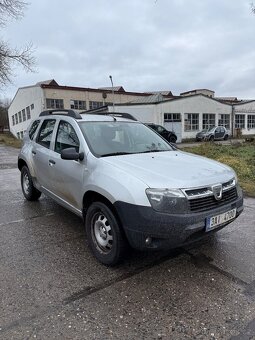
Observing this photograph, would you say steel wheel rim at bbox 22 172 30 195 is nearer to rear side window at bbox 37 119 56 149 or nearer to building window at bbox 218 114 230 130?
rear side window at bbox 37 119 56 149

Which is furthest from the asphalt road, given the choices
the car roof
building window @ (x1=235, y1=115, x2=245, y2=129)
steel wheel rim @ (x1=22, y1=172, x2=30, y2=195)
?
building window @ (x1=235, y1=115, x2=245, y2=129)

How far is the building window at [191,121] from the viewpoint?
34.7 m

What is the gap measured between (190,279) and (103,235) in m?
1.09

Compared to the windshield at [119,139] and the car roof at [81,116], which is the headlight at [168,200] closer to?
the windshield at [119,139]

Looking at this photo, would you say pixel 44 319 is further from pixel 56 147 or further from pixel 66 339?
pixel 56 147

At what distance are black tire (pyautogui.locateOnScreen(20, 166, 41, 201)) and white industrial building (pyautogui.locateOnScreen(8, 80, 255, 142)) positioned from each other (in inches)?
936

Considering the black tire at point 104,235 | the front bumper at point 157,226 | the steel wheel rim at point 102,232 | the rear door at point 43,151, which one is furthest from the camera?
the rear door at point 43,151

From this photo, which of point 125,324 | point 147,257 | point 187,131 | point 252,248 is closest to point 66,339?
point 125,324

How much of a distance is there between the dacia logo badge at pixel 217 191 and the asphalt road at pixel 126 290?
85cm

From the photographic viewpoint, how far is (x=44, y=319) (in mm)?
2668

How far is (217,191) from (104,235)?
139 cm

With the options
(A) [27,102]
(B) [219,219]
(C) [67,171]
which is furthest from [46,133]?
(A) [27,102]

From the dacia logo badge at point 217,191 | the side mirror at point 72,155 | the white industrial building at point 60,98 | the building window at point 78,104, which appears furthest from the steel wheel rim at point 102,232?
the building window at point 78,104

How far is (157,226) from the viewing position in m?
3.02
